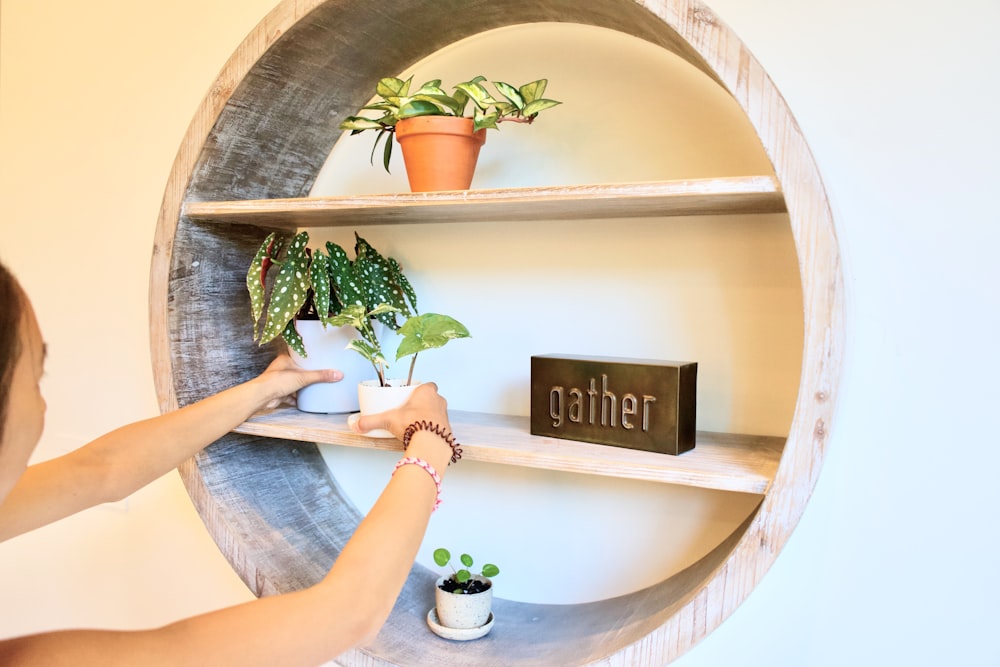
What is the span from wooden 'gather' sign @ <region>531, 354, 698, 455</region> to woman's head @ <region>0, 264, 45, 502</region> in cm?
74

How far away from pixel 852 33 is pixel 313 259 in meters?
0.97

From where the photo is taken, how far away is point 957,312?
45.8 inches

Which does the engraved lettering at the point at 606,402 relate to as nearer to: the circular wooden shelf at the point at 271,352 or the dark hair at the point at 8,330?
the circular wooden shelf at the point at 271,352

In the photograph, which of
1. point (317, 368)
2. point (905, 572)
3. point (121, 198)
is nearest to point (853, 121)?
point (905, 572)

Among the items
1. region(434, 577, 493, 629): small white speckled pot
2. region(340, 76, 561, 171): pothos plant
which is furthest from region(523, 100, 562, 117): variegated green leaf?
region(434, 577, 493, 629): small white speckled pot

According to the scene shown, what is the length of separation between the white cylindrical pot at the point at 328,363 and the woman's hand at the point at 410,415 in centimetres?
19

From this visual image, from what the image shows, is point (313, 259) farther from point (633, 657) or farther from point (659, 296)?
point (633, 657)

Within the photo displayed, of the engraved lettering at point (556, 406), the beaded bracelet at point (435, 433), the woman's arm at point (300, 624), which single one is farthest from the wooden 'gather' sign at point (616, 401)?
the woman's arm at point (300, 624)

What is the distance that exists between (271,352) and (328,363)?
11.2 inches

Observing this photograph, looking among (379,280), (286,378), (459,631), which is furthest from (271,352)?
(459,631)

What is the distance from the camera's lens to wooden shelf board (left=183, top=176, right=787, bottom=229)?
105 centimetres

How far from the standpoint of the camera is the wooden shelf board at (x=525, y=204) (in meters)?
1.05

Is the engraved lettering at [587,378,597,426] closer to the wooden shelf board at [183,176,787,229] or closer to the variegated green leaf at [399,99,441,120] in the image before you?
the wooden shelf board at [183,176,787,229]

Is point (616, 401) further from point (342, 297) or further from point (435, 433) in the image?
point (342, 297)
